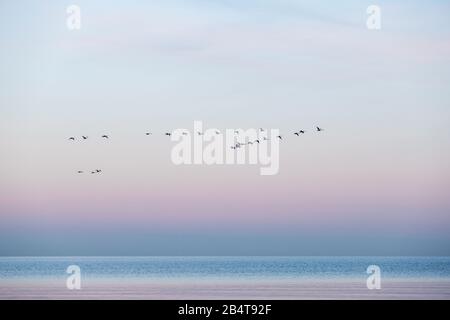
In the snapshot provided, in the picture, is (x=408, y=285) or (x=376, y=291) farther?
(x=408, y=285)

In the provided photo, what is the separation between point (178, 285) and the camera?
79.2 ft

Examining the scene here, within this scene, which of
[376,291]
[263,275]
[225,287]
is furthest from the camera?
[263,275]

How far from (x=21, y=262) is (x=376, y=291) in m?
21.6
